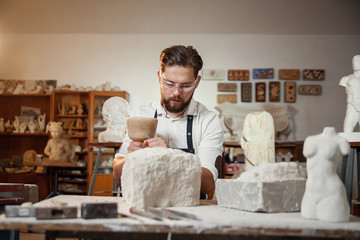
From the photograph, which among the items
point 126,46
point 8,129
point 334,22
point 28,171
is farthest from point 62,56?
point 334,22

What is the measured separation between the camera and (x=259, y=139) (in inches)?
258

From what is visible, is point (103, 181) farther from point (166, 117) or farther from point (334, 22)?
point (334, 22)

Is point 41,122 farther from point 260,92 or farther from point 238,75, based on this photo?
point 260,92

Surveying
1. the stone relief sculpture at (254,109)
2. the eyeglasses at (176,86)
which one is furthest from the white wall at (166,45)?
the eyeglasses at (176,86)

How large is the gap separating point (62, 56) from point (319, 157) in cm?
797

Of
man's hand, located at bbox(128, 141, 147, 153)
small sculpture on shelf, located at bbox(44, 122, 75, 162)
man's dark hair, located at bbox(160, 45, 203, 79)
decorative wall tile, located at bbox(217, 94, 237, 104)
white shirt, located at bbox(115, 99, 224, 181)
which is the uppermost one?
decorative wall tile, located at bbox(217, 94, 237, 104)

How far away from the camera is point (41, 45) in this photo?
8766mm

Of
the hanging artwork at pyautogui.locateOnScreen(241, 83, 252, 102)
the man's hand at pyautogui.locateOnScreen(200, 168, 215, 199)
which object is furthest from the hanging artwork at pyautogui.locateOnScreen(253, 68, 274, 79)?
the man's hand at pyautogui.locateOnScreen(200, 168, 215, 199)

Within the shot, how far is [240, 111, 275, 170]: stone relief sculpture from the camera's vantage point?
21.4ft

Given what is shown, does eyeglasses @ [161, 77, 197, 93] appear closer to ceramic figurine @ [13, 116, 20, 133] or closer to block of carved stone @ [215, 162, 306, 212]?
block of carved stone @ [215, 162, 306, 212]

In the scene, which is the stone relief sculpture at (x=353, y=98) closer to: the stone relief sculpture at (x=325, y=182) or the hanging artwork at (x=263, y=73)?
the stone relief sculpture at (x=325, y=182)

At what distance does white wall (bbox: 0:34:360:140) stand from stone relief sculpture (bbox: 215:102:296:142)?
0.26 meters

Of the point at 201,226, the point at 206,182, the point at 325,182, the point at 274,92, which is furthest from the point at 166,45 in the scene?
the point at 201,226

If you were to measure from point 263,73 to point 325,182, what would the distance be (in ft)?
23.5
